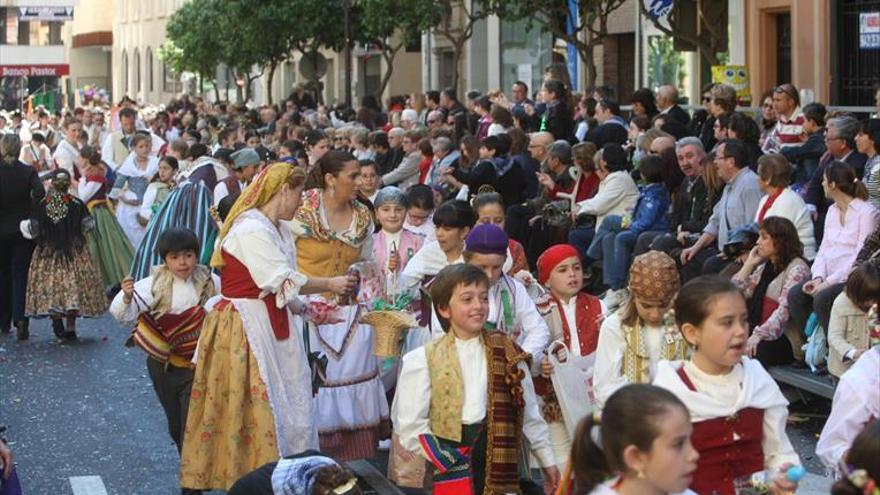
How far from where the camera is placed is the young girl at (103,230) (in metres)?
18.3

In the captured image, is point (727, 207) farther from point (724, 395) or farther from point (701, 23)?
point (701, 23)

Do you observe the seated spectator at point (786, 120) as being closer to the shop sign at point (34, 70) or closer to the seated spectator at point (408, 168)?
the seated spectator at point (408, 168)

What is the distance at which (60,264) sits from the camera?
654 inches

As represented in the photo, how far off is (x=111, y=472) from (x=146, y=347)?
111cm

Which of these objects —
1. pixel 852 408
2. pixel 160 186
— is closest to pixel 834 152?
pixel 160 186

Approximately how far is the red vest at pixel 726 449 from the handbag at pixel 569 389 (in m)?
2.43

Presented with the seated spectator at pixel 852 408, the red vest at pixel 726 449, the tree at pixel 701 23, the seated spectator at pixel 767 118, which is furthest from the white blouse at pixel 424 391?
the tree at pixel 701 23

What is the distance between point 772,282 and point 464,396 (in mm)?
4403

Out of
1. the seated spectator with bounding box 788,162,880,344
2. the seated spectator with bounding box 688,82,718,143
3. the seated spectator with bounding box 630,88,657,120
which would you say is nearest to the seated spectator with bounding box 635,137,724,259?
the seated spectator with bounding box 688,82,718,143

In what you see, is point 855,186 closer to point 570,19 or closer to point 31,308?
point 31,308

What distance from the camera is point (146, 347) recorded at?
995 cm

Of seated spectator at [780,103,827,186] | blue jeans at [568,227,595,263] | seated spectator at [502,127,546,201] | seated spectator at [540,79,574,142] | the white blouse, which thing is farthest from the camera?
seated spectator at [540,79,574,142]

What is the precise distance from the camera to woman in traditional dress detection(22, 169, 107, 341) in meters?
16.4

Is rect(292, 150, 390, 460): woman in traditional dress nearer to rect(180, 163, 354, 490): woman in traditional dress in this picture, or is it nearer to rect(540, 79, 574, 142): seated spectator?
rect(180, 163, 354, 490): woman in traditional dress
